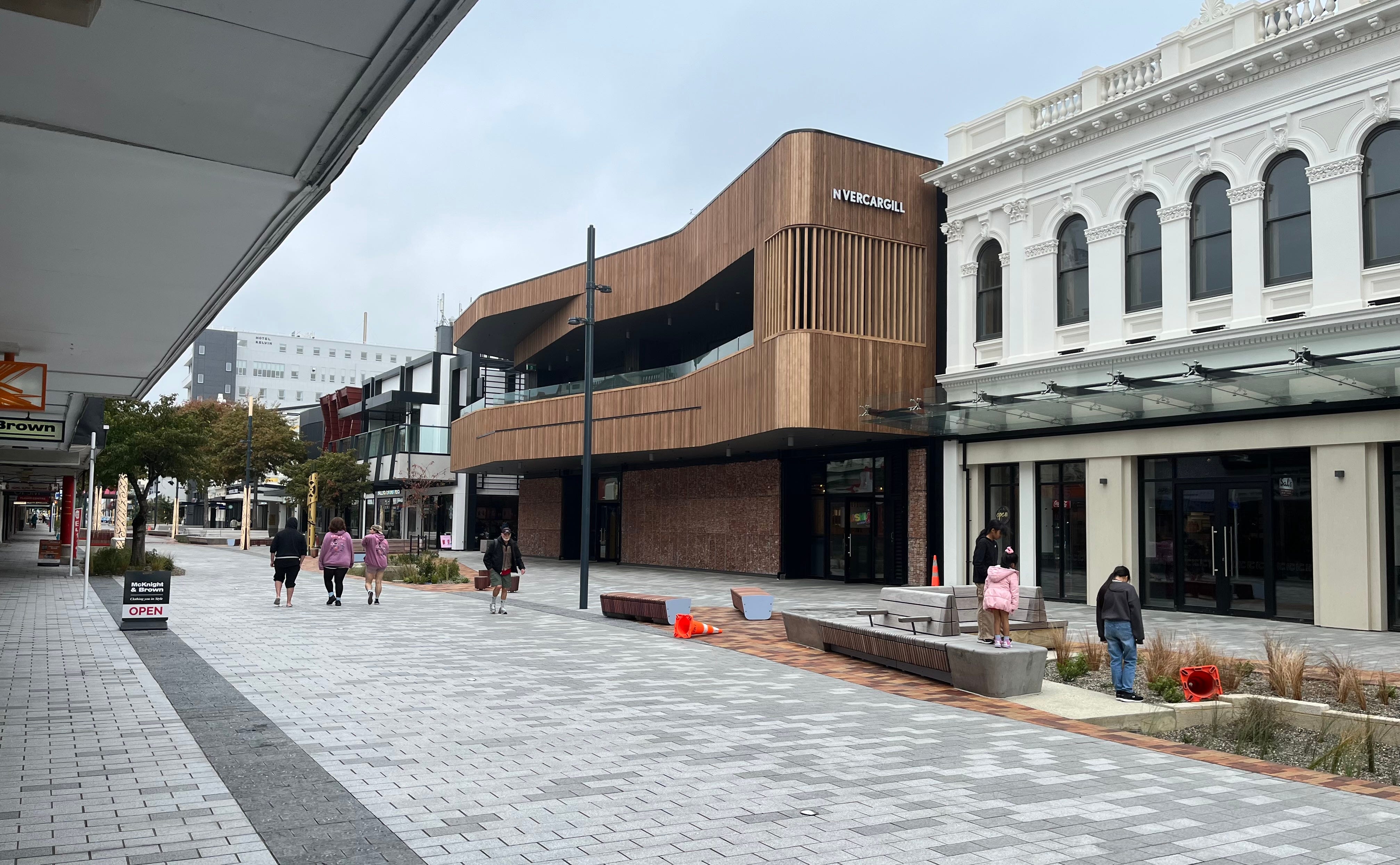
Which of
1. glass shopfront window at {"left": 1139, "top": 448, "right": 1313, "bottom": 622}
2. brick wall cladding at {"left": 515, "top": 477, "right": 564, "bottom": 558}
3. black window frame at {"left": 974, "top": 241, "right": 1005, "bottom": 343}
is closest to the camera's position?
glass shopfront window at {"left": 1139, "top": 448, "right": 1313, "bottom": 622}

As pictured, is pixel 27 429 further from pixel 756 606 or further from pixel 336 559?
pixel 756 606

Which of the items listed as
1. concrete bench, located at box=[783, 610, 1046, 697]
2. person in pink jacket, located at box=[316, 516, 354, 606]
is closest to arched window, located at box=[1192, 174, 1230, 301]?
concrete bench, located at box=[783, 610, 1046, 697]

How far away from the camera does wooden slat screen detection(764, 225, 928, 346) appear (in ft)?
83.6

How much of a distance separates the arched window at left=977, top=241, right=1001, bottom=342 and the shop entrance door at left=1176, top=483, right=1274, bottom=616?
22.0 feet

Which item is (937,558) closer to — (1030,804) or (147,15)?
(1030,804)

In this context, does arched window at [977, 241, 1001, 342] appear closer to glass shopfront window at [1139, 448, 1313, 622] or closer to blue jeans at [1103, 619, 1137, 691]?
glass shopfront window at [1139, 448, 1313, 622]

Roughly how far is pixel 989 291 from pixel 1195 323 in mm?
6048

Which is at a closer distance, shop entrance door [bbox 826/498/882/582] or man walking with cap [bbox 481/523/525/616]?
man walking with cap [bbox 481/523/525/616]

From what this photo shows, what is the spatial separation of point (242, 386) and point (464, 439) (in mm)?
98546

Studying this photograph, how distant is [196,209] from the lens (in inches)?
262

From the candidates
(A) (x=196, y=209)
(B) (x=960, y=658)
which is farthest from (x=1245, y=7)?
(A) (x=196, y=209)

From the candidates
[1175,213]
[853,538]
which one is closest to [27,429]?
[853,538]

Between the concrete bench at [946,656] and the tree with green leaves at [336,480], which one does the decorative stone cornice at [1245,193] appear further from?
the tree with green leaves at [336,480]

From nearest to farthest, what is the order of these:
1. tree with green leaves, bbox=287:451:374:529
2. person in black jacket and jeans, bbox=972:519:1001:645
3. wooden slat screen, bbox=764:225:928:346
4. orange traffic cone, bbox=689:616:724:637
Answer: orange traffic cone, bbox=689:616:724:637 → person in black jacket and jeans, bbox=972:519:1001:645 → wooden slat screen, bbox=764:225:928:346 → tree with green leaves, bbox=287:451:374:529
